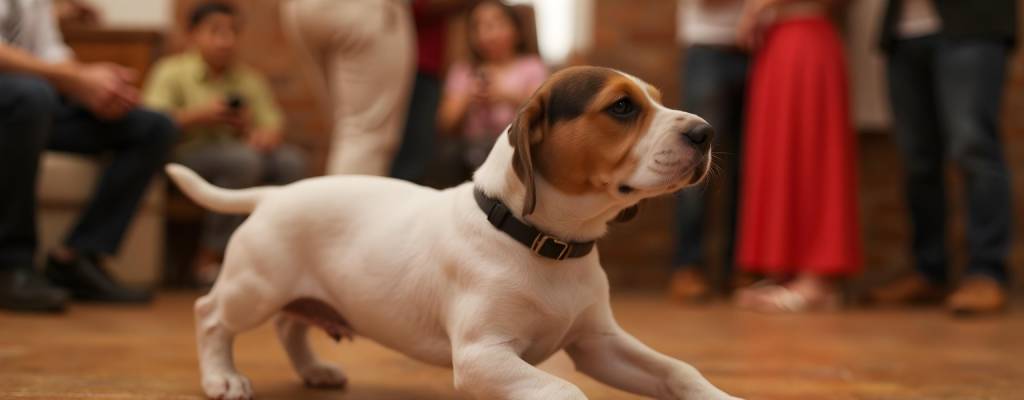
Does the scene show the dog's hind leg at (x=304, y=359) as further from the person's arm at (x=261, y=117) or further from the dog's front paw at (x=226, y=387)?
the person's arm at (x=261, y=117)

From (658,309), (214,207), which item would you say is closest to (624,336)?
(214,207)

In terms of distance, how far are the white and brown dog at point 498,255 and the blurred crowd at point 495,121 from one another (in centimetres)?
93

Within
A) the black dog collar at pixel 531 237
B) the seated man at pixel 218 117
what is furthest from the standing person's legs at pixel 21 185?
the black dog collar at pixel 531 237

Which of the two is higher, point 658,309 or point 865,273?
point 658,309

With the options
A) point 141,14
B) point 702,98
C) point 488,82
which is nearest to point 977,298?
point 702,98

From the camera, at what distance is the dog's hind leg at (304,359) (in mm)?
1728

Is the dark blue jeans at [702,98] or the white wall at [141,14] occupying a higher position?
the white wall at [141,14]

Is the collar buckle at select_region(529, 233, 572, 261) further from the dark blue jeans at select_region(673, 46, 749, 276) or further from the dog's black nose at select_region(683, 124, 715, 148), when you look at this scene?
the dark blue jeans at select_region(673, 46, 749, 276)

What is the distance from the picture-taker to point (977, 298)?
3.40 metres

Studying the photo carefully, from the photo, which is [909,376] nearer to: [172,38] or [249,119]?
[249,119]

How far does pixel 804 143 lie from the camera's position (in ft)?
12.7

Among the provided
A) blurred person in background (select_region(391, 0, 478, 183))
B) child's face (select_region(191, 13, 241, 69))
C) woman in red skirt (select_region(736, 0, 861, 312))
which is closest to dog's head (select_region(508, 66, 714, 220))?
blurred person in background (select_region(391, 0, 478, 183))

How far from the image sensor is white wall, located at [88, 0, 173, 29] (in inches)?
193

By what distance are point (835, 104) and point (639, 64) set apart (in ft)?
4.15
